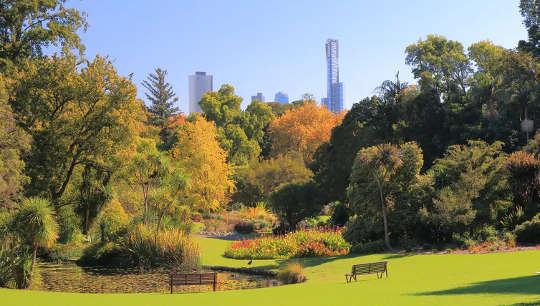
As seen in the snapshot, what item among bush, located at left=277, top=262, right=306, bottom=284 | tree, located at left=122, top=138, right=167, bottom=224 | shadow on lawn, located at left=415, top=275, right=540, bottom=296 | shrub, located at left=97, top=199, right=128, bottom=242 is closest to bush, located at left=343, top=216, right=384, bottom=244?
bush, located at left=277, top=262, right=306, bottom=284

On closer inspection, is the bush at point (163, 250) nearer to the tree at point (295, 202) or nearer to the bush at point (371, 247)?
the bush at point (371, 247)

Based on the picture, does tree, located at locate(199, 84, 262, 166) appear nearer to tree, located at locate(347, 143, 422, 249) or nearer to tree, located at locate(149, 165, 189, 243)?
tree, located at locate(149, 165, 189, 243)

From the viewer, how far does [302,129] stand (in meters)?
65.4

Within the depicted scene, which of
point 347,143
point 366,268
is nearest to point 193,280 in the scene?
point 366,268

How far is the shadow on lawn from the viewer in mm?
11016

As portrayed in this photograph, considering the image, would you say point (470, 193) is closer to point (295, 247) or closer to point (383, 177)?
point (383, 177)

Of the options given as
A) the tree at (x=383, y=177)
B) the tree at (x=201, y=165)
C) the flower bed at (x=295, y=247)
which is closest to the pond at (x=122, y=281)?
the flower bed at (x=295, y=247)

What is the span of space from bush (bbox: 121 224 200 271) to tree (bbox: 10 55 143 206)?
8.99m

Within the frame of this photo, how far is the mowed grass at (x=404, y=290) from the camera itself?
11.1 metres

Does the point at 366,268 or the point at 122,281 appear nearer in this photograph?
the point at 366,268

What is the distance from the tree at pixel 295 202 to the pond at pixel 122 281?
13277 millimetres

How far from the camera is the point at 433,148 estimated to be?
3409 centimetres

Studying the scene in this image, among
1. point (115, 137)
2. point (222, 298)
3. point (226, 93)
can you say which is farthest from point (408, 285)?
point (226, 93)

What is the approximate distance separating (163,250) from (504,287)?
1466 cm
